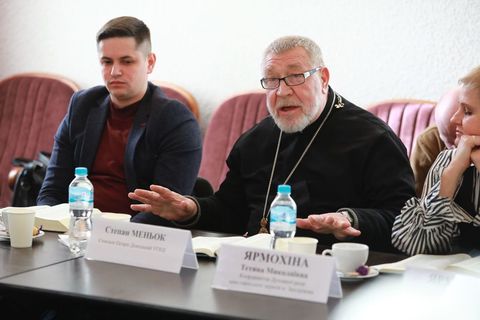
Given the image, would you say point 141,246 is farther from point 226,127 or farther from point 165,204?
point 226,127

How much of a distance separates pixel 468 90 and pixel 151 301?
1192mm

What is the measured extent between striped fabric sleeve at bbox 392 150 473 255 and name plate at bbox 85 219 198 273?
677 mm

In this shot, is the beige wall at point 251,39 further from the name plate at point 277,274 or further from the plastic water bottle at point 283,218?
the name plate at point 277,274

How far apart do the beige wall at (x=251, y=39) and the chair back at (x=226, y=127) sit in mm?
234

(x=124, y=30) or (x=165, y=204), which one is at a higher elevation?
(x=124, y=30)

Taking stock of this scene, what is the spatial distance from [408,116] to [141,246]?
2191 millimetres

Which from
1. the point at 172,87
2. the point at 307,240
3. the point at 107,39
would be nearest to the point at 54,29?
the point at 172,87

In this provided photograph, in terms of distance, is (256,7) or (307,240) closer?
(307,240)

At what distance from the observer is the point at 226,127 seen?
433cm

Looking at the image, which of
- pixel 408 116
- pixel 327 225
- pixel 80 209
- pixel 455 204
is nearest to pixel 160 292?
pixel 327 225

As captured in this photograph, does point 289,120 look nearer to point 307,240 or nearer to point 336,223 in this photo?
point 336,223

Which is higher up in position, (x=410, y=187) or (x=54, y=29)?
(x=54, y=29)

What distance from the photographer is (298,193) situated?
2.71 m

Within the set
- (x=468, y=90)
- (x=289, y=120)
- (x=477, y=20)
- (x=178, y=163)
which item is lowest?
(x=178, y=163)
